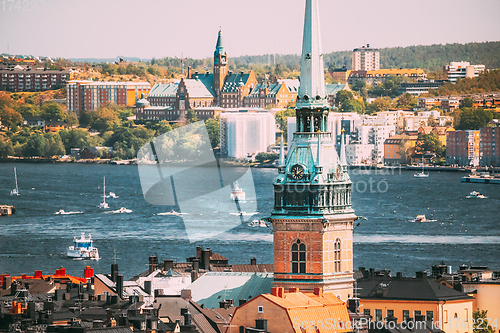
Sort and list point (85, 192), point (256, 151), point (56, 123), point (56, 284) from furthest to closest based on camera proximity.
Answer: point (56, 123), point (256, 151), point (85, 192), point (56, 284)

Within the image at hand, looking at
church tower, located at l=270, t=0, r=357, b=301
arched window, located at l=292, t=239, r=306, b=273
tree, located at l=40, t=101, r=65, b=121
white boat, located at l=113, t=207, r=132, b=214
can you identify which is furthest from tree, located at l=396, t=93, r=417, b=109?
arched window, located at l=292, t=239, r=306, b=273

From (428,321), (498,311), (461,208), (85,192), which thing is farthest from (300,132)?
(85,192)

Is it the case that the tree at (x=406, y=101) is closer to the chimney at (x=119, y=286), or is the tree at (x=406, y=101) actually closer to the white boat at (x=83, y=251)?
the white boat at (x=83, y=251)

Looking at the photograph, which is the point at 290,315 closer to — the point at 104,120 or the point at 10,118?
the point at 104,120

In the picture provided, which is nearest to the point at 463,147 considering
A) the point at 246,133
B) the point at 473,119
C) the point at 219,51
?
the point at 473,119

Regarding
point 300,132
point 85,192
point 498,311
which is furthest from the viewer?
point 85,192

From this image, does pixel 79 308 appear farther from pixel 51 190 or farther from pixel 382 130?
pixel 382 130
